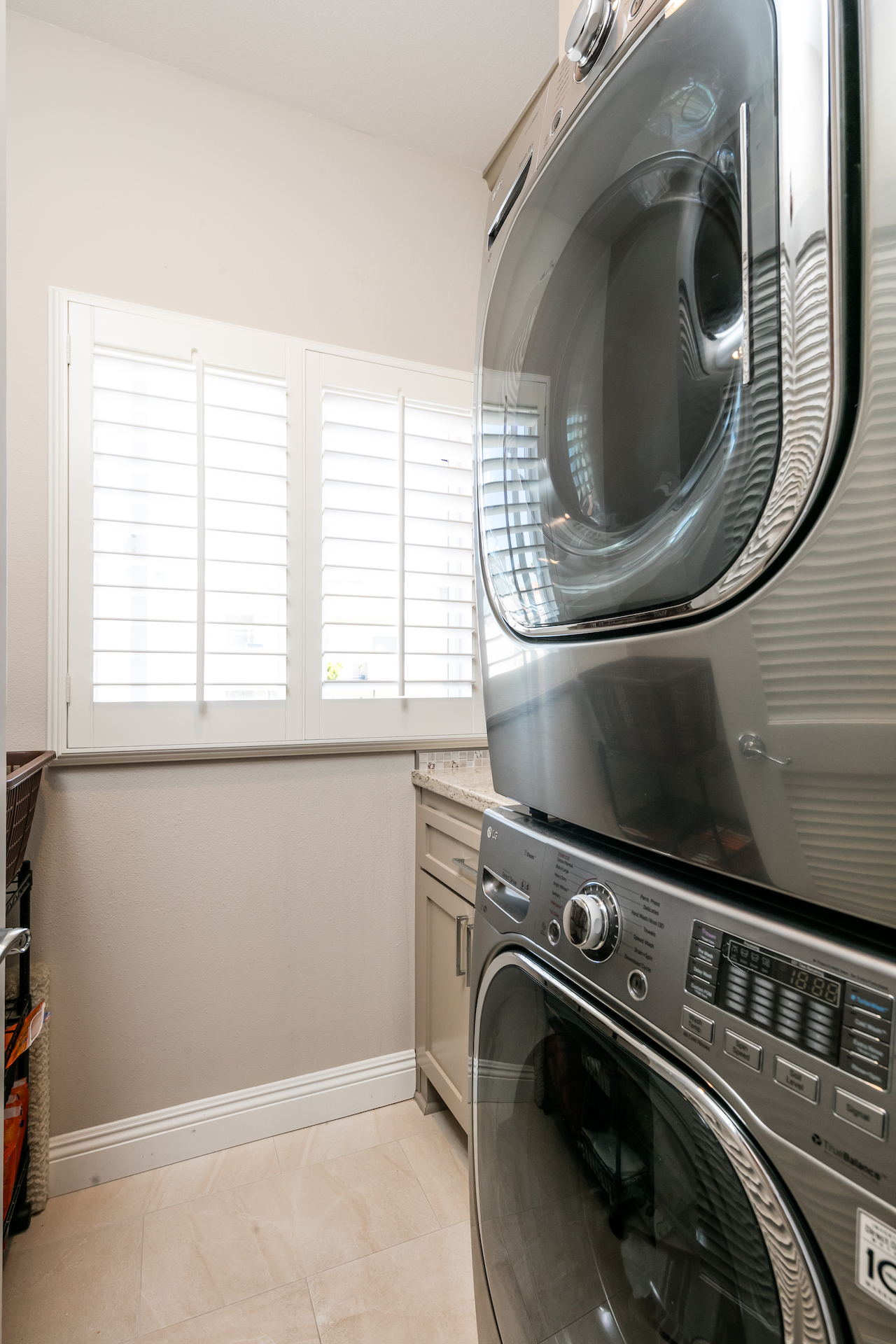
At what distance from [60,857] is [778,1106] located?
5.11 ft

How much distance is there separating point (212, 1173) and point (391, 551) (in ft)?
5.18

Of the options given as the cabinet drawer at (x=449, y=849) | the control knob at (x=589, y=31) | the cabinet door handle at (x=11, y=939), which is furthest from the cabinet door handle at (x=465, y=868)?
the control knob at (x=589, y=31)

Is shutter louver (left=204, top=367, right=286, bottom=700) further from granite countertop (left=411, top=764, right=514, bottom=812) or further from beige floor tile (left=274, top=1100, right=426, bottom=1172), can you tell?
beige floor tile (left=274, top=1100, right=426, bottom=1172)

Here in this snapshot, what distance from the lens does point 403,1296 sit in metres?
1.25

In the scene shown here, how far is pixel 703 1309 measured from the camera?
1.68 ft

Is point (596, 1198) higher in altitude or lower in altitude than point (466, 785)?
lower

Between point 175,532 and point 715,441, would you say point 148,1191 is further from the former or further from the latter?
point 715,441

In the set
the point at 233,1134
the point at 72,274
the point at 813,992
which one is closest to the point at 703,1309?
the point at 813,992

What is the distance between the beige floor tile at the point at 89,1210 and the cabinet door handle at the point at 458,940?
84 centimetres

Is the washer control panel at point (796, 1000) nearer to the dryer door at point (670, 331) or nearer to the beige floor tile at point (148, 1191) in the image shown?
the dryer door at point (670, 331)

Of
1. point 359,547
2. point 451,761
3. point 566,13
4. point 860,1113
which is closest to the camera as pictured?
point 860,1113

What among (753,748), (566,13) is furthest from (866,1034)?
(566,13)

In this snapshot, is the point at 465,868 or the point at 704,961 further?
the point at 465,868

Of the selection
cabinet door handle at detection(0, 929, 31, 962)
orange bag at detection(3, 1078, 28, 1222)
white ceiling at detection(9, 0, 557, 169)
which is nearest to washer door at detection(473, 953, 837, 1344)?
cabinet door handle at detection(0, 929, 31, 962)
